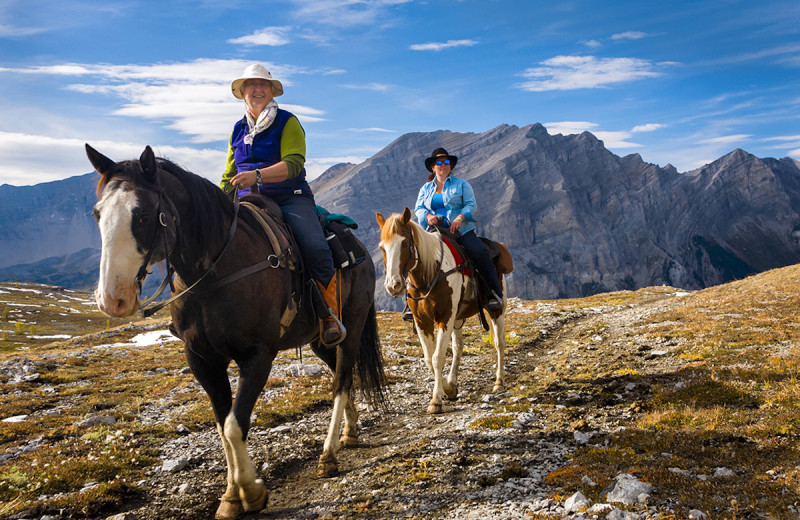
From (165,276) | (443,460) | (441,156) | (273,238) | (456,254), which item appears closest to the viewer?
(165,276)

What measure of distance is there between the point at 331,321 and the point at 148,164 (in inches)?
133

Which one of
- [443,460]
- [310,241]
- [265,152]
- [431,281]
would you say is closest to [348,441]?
[443,460]

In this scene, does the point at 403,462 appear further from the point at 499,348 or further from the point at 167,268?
the point at 499,348

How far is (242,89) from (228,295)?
3617mm

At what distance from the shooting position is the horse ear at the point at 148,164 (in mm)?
4695

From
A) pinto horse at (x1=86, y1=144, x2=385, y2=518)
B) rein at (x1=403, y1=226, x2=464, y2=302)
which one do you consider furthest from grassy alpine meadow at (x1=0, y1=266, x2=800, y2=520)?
rein at (x1=403, y1=226, x2=464, y2=302)

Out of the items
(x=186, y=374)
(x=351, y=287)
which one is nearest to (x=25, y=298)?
(x=186, y=374)

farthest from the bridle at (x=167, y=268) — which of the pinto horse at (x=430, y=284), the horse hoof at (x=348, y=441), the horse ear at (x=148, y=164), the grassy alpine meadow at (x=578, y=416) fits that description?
the pinto horse at (x=430, y=284)

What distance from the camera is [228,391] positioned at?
6152 millimetres

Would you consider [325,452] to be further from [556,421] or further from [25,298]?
[25,298]

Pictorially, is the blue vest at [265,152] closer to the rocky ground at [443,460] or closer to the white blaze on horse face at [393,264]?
the white blaze on horse face at [393,264]

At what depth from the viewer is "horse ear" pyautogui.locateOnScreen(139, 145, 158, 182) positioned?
15.4 ft

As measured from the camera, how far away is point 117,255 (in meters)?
4.36

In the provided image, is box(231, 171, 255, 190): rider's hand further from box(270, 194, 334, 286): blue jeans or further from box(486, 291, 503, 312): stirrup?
box(486, 291, 503, 312): stirrup
